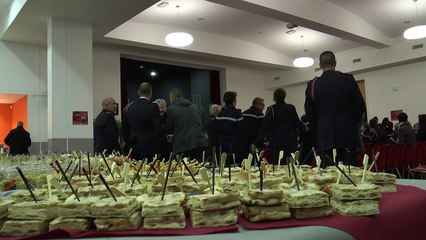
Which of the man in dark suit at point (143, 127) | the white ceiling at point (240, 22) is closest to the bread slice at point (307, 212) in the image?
the man in dark suit at point (143, 127)

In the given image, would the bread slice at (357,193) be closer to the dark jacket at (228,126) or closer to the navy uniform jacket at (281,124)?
the navy uniform jacket at (281,124)

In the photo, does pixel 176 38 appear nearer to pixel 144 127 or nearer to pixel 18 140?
pixel 18 140

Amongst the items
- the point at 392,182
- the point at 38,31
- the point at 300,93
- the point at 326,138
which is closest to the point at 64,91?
the point at 38,31

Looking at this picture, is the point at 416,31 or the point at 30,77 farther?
the point at 30,77

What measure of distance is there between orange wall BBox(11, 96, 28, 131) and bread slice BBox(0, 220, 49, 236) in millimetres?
7707

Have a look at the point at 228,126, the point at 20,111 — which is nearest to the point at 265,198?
the point at 228,126

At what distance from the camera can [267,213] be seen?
1.06m

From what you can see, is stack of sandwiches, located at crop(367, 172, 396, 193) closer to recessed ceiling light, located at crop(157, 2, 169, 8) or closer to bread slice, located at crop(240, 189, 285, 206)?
bread slice, located at crop(240, 189, 285, 206)

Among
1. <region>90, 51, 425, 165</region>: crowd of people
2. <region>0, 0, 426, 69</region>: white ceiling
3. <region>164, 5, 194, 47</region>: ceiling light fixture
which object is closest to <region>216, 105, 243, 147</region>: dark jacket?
<region>90, 51, 425, 165</region>: crowd of people

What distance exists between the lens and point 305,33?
959cm

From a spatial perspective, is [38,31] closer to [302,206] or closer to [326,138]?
[326,138]

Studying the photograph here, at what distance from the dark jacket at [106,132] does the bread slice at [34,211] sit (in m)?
3.57

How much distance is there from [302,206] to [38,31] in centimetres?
716

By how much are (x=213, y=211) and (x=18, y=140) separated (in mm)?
7265
